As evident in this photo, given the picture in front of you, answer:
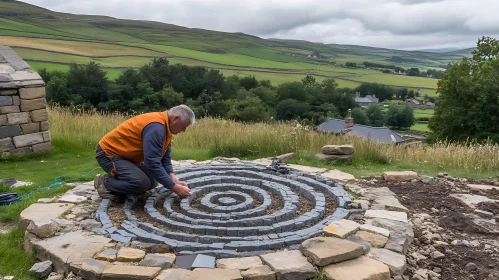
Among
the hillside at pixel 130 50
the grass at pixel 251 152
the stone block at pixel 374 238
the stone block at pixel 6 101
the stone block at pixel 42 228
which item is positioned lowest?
the grass at pixel 251 152

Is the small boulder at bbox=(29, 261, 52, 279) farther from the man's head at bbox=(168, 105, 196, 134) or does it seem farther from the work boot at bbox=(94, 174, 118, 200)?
the man's head at bbox=(168, 105, 196, 134)

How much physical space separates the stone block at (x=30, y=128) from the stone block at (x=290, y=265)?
19.4ft

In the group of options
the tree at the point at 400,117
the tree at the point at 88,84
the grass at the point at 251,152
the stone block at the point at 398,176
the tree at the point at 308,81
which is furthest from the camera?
the tree at the point at 308,81

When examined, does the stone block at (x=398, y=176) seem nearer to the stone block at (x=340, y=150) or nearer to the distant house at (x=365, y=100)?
the stone block at (x=340, y=150)

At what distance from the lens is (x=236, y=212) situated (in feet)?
13.6

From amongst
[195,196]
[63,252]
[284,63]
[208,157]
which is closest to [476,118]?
[208,157]

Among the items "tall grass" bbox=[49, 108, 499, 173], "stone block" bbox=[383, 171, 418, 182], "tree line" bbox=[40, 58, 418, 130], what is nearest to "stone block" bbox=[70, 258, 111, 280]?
"stone block" bbox=[383, 171, 418, 182]

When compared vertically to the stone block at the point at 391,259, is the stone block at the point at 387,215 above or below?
below

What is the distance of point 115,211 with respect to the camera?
4.20 m

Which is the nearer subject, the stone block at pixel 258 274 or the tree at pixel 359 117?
the stone block at pixel 258 274

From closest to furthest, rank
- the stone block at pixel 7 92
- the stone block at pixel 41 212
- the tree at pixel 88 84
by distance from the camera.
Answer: the stone block at pixel 41 212
the stone block at pixel 7 92
the tree at pixel 88 84

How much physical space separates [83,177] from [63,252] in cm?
275

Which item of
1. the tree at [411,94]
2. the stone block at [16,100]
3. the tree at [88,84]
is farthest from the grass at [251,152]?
the tree at [411,94]

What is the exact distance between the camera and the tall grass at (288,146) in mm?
7406
